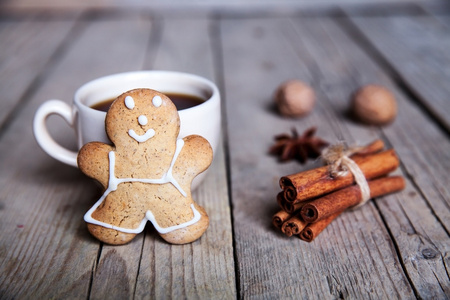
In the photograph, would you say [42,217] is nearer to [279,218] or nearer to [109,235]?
[109,235]

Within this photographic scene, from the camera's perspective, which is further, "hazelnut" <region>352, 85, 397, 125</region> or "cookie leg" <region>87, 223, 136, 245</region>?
"hazelnut" <region>352, 85, 397, 125</region>

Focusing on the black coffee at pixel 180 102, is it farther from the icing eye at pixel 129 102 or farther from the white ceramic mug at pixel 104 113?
the icing eye at pixel 129 102

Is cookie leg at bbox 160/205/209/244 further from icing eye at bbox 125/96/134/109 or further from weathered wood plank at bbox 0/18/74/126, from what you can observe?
weathered wood plank at bbox 0/18/74/126

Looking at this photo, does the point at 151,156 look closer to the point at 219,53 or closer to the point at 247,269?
the point at 247,269

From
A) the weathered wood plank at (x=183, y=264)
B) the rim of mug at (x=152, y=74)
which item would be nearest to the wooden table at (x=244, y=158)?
the weathered wood plank at (x=183, y=264)

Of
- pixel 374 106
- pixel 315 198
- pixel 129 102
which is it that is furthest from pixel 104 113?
pixel 374 106

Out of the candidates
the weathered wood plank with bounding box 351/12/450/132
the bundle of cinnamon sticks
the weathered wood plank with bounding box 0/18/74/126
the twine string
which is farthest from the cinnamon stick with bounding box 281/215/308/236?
the weathered wood plank with bounding box 0/18/74/126

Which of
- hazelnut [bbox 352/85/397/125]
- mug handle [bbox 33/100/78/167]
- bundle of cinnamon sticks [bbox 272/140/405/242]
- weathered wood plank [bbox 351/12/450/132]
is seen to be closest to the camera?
bundle of cinnamon sticks [bbox 272/140/405/242]
